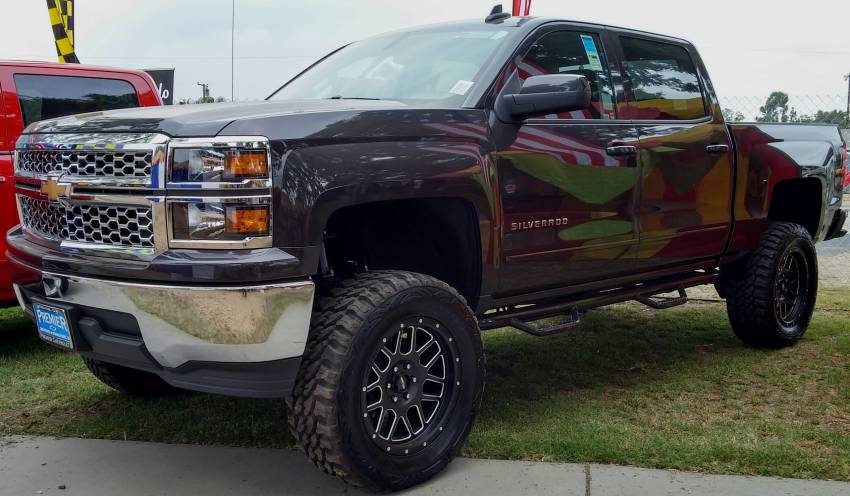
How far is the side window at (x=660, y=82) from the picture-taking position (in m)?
4.66

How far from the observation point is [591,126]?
13.8 ft

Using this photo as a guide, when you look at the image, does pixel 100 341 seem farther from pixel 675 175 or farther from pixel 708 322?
pixel 708 322

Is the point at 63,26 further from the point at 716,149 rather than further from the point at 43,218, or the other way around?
the point at 716,149

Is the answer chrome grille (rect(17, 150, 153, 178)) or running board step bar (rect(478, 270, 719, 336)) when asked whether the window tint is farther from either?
running board step bar (rect(478, 270, 719, 336))

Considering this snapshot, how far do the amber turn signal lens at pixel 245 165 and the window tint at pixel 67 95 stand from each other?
3.31 meters

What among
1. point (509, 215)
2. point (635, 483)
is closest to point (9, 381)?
point (509, 215)

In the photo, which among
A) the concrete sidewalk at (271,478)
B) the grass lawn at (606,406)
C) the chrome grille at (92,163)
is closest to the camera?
the chrome grille at (92,163)

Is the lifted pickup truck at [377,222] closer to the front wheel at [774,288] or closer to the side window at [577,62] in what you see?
the side window at [577,62]

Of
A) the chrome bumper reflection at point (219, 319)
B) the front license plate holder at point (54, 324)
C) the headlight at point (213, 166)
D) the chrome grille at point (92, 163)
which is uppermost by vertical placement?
the headlight at point (213, 166)

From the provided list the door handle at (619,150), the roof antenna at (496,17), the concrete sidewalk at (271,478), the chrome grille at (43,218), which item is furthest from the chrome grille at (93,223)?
the door handle at (619,150)

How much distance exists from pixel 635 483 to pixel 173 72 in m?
17.4

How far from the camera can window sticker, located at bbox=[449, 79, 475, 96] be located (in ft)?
12.5

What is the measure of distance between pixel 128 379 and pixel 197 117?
6.34ft

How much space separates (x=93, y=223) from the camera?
323 cm
